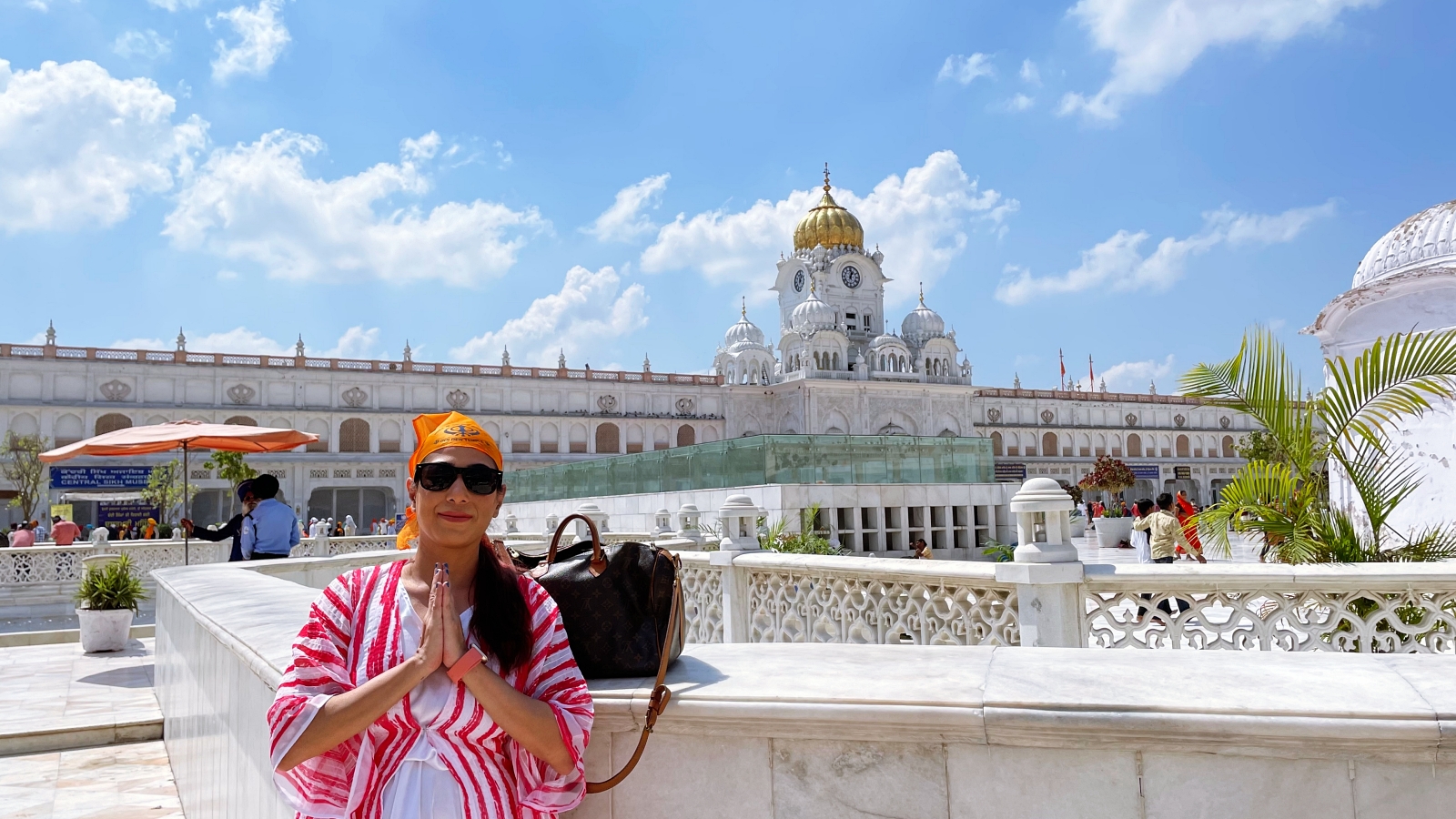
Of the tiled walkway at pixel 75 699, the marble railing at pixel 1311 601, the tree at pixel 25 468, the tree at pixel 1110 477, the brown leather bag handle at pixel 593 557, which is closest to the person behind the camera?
the brown leather bag handle at pixel 593 557

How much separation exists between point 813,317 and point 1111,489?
69.7 feet

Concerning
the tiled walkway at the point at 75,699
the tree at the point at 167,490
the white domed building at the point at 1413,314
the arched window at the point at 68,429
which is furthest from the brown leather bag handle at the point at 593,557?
the arched window at the point at 68,429

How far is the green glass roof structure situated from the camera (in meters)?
19.8

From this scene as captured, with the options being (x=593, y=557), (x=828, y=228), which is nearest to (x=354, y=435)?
(x=828, y=228)

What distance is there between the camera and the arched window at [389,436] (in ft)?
150

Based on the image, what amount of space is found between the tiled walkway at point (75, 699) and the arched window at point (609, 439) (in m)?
40.2

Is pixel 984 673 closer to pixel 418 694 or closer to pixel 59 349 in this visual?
pixel 418 694

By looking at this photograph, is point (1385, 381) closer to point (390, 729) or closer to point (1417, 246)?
point (1417, 246)

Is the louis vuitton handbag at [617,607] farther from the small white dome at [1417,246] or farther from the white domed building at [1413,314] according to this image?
the small white dome at [1417,246]

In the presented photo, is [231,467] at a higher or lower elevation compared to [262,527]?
higher

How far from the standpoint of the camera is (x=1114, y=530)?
2205 centimetres

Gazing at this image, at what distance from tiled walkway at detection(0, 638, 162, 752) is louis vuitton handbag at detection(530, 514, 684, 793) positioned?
5256 mm

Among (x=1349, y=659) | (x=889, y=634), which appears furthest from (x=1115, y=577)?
(x=1349, y=659)

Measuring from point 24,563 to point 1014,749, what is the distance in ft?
53.2
